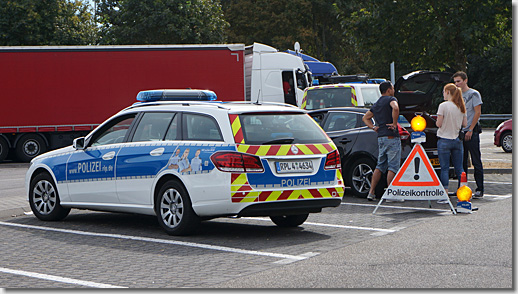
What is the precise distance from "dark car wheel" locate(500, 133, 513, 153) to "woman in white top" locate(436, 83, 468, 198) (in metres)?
12.5

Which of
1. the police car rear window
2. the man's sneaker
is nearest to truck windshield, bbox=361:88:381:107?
the man's sneaker

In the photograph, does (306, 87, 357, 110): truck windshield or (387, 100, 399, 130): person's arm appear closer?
(387, 100, 399, 130): person's arm

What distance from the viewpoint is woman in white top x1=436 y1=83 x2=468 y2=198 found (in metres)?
11.4

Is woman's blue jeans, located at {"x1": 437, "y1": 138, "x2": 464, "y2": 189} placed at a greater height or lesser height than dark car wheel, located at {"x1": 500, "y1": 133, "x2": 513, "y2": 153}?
greater

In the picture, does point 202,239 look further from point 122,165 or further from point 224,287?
point 224,287

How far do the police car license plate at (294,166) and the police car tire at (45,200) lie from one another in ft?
11.3

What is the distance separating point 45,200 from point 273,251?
4.06m

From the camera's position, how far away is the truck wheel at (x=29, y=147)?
2519 centimetres

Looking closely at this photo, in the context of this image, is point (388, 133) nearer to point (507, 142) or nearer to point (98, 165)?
point (98, 165)

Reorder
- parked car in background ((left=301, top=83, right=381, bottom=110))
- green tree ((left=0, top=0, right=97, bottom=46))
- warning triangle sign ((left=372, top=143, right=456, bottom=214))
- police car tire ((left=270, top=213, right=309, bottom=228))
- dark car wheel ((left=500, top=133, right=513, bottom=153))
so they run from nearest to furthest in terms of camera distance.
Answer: police car tire ((left=270, top=213, right=309, bottom=228)) → warning triangle sign ((left=372, top=143, right=456, bottom=214)) → parked car in background ((left=301, top=83, right=381, bottom=110)) → dark car wheel ((left=500, top=133, right=513, bottom=153)) → green tree ((left=0, top=0, right=97, bottom=46))

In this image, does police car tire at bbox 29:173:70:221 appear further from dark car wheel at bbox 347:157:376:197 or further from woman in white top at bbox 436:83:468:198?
woman in white top at bbox 436:83:468:198

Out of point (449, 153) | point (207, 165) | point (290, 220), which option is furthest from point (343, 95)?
point (207, 165)

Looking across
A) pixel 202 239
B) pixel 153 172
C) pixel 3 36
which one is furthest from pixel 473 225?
pixel 3 36

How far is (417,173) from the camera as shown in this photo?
10.9 m
